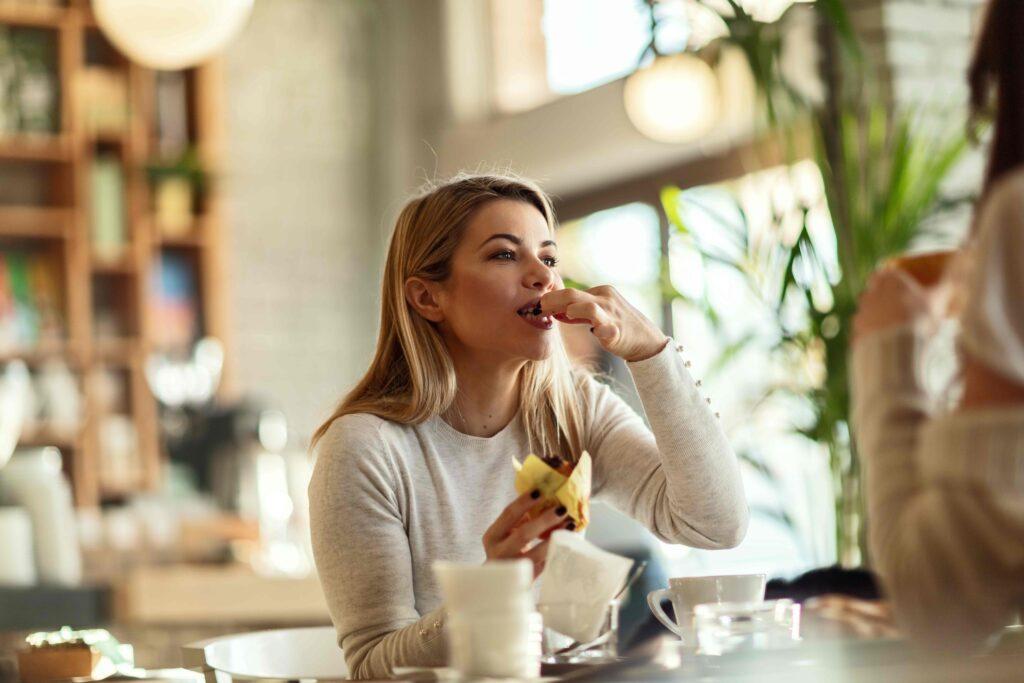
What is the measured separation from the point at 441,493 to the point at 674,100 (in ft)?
10.5

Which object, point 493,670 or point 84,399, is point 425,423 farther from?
Result: point 84,399

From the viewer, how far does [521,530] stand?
4.31 ft

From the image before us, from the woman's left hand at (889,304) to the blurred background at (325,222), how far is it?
190 centimetres

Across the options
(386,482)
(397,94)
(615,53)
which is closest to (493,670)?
(386,482)

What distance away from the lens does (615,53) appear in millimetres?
6328

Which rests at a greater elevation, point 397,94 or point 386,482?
point 397,94

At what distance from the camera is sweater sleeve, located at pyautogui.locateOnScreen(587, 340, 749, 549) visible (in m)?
1.74

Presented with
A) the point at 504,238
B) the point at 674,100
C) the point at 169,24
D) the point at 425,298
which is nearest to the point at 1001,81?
the point at 504,238

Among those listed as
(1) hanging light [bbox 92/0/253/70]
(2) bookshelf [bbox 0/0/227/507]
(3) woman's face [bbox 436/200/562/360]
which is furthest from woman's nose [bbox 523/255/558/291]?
(2) bookshelf [bbox 0/0/227/507]

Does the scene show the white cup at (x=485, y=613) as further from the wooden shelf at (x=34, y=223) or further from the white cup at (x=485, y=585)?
the wooden shelf at (x=34, y=223)

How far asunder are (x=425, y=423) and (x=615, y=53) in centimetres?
476

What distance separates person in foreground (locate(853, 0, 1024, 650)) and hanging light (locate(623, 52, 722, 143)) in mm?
3736

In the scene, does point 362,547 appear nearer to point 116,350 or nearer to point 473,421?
point 473,421

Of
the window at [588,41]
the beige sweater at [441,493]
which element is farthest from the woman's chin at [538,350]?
the window at [588,41]
